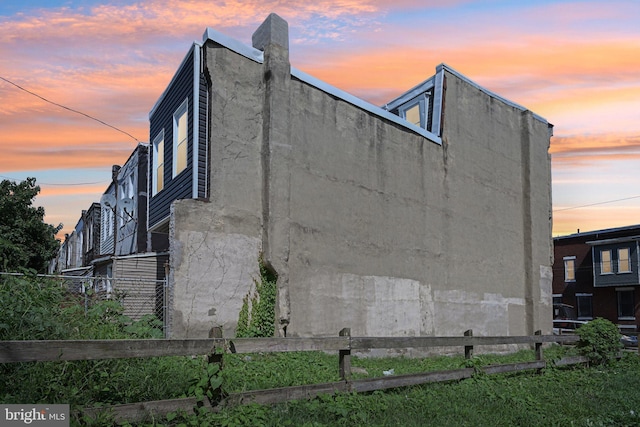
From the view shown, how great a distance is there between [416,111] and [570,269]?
31683 mm

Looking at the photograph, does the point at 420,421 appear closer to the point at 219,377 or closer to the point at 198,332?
the point at 219,377

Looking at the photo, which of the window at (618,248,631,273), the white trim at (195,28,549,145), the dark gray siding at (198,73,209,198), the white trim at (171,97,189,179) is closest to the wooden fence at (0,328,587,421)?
the dark gray siding at (198,73,209,198)

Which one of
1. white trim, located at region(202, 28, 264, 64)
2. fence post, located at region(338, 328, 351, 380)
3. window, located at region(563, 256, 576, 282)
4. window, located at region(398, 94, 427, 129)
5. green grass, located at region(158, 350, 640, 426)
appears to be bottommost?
green grass, located at region(158, 350, 640, 426)

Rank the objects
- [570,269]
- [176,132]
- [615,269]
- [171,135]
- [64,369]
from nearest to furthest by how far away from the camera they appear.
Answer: [64,369], [176,132], [171,135], [615,269], [570,269]

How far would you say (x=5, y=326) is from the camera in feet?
20.6

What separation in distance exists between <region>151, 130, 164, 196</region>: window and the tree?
15.8 meters

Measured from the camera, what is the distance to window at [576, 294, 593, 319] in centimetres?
4612

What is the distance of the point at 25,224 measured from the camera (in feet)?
104

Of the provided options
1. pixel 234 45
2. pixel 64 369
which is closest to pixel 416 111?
pixel 234 45

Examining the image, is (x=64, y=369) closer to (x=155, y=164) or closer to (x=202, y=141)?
(x=202, y=141)

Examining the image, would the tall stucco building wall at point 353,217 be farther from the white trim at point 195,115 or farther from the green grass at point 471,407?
the green grass at point 471,407

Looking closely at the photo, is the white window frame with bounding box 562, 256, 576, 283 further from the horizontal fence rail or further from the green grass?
the horizontal fence rail

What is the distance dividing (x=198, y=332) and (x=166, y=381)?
6.70m

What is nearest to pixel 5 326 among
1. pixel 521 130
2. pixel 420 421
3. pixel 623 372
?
pixel 420 421
